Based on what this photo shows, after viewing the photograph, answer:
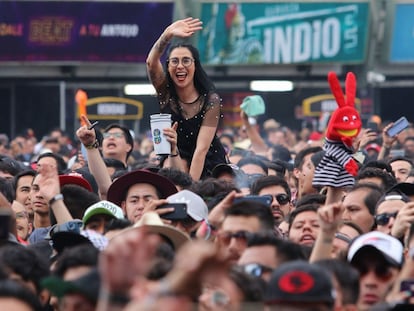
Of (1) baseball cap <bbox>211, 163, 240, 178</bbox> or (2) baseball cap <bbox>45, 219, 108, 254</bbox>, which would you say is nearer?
(2) baseball cap <bbox>45, 219, 108, 254</bbox>

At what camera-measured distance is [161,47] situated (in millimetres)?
10750

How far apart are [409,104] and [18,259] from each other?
90.1ft

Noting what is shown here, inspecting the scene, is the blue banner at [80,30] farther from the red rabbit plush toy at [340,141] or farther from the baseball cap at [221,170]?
the red rabbit plush toy at [340,141]

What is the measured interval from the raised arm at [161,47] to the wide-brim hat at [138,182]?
1.05m

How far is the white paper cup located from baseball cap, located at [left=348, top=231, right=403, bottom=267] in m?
3.18

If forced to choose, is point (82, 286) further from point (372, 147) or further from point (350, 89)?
point (372, 147)

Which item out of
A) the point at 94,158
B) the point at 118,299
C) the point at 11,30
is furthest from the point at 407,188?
the point at 11,30

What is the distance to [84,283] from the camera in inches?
233

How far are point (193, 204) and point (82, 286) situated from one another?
281cm

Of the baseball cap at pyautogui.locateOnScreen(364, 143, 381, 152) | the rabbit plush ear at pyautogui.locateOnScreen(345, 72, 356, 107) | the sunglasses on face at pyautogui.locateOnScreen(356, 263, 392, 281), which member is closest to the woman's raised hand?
the rabbit plush ear at pyautogui.locateOnScreen(345, 72, 356, 107)

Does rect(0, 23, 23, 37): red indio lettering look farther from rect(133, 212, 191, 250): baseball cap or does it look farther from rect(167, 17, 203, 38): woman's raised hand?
rect(133, 212, 191, 250): baseball cap

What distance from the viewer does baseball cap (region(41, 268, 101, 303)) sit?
5867 millimetres

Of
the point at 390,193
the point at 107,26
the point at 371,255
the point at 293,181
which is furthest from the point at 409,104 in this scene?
the point at 371,255

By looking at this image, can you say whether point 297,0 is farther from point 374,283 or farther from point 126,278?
point 126,278
